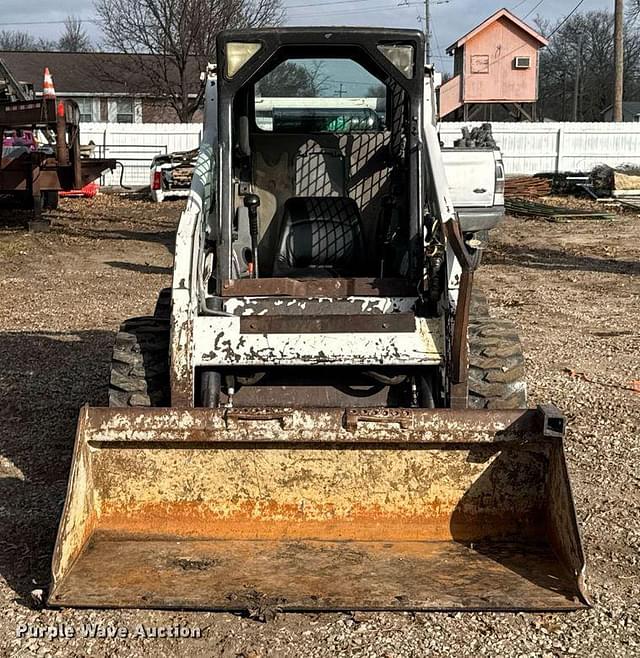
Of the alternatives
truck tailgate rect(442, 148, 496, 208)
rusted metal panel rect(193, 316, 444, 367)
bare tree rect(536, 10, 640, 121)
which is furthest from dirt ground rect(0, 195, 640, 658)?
bare tree rect(536, 10, 640, 121)

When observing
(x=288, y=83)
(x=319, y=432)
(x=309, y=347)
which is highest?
(x=288, y=83)

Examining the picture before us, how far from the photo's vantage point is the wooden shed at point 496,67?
42.5 m

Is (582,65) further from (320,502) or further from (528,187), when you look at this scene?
(320,502)

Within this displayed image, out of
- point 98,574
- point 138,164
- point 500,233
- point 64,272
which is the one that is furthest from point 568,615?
point 138,164

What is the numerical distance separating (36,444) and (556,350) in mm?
4339

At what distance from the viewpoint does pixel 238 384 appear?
4.95 meters

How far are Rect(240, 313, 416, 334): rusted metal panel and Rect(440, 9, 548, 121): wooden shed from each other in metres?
38.6

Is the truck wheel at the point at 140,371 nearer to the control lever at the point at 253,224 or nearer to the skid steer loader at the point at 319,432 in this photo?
the skid steer loader at the point at 319,432

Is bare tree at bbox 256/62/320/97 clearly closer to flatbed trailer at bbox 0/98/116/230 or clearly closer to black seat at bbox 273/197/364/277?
black seat at bbox 273/197/364/277

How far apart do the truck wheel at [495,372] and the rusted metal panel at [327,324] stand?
0.36m

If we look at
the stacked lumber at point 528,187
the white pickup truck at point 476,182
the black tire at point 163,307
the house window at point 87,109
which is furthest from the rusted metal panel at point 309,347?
the house window at point 87,109

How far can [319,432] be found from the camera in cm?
414

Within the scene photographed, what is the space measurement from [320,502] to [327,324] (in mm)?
840

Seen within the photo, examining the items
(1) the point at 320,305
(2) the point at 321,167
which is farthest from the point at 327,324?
(2) the point at 321,167
